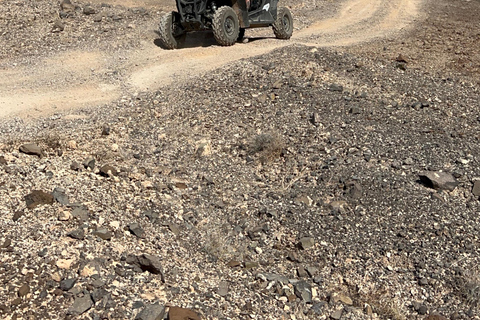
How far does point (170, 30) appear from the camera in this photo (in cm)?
1427

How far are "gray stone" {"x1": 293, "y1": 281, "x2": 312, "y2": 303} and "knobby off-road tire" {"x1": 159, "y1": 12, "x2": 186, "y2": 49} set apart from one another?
9.98 metres

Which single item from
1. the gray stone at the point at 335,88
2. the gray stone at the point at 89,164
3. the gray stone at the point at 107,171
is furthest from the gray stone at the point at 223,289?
the gray stone at the point at 335,88

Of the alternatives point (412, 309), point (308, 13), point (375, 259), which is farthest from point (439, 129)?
point (308, 13)

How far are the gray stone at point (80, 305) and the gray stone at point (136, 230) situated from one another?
1.37 m

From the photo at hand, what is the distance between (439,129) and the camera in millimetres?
9594

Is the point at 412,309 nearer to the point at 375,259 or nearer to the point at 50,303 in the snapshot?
the point at 375,259

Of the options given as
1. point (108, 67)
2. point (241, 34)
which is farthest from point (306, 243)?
point (241, 34)

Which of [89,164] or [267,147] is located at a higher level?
[89,164]

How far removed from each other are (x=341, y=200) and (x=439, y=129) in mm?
3260

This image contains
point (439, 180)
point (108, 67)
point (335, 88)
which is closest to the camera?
point (439, 180)

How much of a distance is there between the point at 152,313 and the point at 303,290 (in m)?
2.01

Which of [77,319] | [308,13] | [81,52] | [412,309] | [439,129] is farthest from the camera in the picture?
[308,13]

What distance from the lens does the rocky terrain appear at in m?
5.33

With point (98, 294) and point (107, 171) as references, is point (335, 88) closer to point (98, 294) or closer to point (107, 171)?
point (107, 171)
